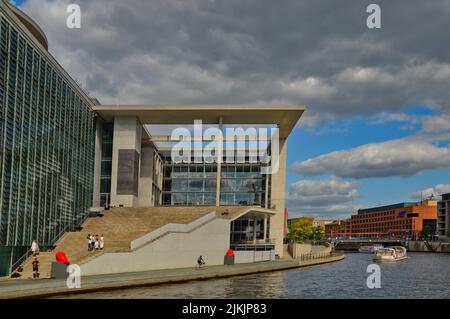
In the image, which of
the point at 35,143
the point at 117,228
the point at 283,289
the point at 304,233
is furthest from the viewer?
the point at 304,233

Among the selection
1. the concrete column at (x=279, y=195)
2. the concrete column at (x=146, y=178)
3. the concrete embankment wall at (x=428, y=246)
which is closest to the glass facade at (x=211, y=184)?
the concrete column at (x=279, y=195)

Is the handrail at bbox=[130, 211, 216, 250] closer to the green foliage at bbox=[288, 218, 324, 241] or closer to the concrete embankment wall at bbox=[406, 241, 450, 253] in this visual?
the green foliage at bbox=[288, 218, 324, 241]

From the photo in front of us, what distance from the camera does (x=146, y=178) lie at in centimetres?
7619

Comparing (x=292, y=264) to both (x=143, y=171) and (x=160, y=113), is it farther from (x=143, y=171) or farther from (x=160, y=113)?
(x=143, y=171)

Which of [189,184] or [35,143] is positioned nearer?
[35,143]

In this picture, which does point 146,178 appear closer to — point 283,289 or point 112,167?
point 112,167

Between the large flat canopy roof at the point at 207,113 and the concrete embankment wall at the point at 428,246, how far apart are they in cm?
11223

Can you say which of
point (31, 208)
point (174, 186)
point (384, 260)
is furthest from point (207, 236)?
point (384, 260)

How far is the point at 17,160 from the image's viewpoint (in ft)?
127

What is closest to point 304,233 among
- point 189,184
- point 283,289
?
point 189,184

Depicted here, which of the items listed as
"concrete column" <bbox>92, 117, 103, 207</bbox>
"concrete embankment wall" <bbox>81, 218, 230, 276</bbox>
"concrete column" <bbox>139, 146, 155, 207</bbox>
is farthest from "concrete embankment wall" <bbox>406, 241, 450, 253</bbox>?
"concrete embankment wall" <bbox>81, 218, 230, 276</bbox>

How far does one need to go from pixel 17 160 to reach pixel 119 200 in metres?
25.7

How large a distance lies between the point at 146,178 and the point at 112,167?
38.6 ft

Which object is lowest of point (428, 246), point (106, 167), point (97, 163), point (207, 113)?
point (428, 246)
